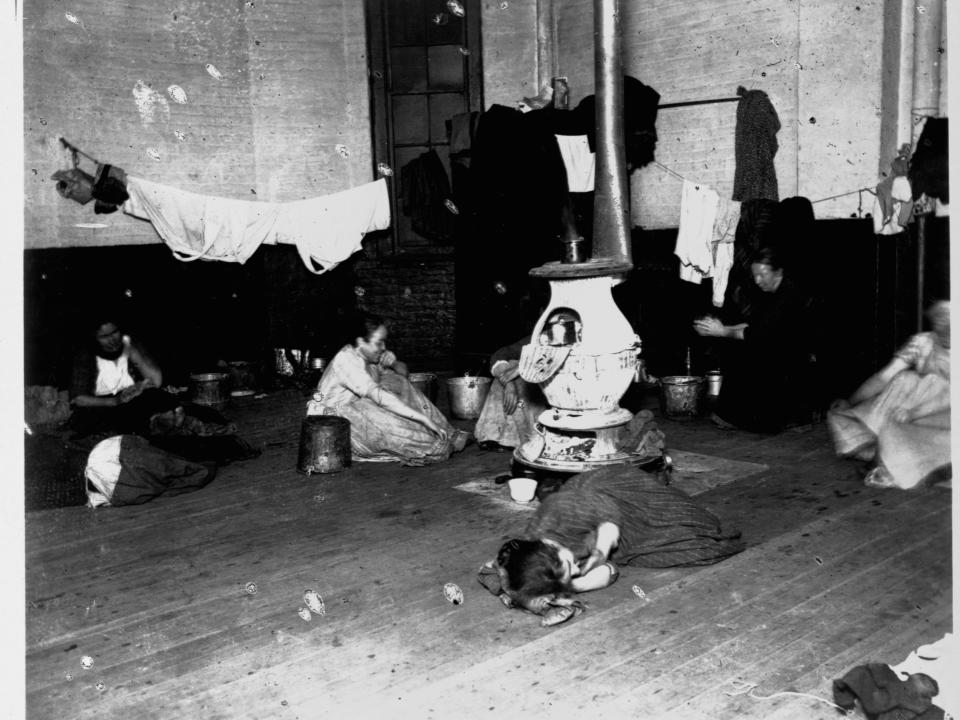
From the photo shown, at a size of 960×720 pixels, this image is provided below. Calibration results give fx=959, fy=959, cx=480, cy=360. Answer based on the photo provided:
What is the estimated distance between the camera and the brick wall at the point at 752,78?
328 inches

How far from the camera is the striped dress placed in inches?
181

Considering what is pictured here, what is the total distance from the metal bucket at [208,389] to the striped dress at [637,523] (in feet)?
17.8

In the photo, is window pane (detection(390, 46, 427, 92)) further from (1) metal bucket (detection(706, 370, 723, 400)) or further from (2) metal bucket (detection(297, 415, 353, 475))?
(2) metal bucket (detection(297, 415, 353, 475))

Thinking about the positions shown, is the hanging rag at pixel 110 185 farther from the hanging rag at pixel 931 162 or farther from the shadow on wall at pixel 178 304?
the hanging rag at pixel 931 162

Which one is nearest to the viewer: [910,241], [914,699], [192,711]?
[914,699]

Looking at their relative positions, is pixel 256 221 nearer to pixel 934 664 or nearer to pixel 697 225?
pixel 697 225

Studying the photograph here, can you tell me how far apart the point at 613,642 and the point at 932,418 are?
3.11 m

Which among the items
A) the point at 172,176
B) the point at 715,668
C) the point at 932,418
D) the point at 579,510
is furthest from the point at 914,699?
the point at 172,176

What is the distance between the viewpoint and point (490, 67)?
10305 mm

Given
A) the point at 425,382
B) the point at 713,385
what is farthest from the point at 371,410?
the point at 713,385

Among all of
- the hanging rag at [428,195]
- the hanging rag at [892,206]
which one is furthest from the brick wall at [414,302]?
the hanging rag at [892,206]

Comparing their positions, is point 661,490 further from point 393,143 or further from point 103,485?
point 393,143

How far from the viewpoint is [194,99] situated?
32.8 ft

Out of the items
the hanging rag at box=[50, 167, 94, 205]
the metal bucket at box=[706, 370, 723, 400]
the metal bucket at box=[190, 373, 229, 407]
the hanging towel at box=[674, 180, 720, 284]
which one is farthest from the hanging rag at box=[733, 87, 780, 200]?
the hanging rag at box=[50, 167, 94, 205]
